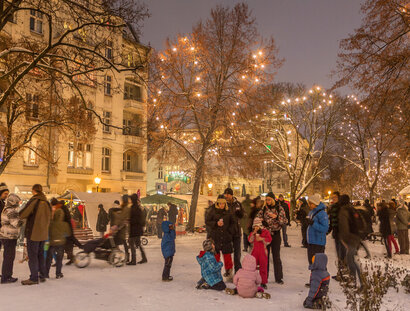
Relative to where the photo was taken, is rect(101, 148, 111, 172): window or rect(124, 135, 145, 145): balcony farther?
rect(124, 135, 145, 145): balcony

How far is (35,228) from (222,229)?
3889mm

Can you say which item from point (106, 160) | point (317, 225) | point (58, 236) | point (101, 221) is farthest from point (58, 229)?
point (106, 160)

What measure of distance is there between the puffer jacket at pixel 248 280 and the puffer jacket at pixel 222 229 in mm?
1178

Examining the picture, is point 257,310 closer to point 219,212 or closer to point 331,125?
point 219,212

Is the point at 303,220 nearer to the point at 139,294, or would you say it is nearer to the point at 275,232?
the point at 275,232

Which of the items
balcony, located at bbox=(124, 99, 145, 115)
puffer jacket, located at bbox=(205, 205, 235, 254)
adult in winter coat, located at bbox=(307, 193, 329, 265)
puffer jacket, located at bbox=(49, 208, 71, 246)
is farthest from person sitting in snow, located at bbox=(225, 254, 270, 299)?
balcony, located at bbox=(124, 99, 145, 115)

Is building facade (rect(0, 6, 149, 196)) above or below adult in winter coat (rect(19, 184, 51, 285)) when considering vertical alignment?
above

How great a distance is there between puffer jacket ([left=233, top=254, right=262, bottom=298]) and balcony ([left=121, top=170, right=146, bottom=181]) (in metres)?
28.2

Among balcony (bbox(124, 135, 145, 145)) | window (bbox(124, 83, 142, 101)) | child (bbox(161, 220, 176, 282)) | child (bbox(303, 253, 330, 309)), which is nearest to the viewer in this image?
child (bbox(303, 253, 330, 309))

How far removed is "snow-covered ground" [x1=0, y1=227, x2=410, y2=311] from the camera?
19.5ft

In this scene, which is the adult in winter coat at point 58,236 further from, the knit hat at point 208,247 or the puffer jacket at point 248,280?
the puffer jacket at point 248,280

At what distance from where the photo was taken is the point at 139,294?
6.73 meters

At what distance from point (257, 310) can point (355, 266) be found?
2.65 m

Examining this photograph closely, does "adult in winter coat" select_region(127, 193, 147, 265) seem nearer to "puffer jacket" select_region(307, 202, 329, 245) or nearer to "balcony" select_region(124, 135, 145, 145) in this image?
"puffer jacket" select_region(307, 202, 329, 245)
